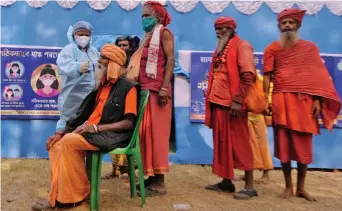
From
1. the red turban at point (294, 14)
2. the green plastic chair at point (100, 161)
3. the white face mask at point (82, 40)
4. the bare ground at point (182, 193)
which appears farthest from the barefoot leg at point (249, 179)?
the white face mask at point (82, 40)

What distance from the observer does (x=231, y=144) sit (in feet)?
13.6

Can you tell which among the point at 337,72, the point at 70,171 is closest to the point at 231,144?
the point at 70,171

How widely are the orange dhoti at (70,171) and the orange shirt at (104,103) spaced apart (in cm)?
30

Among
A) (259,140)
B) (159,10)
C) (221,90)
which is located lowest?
(259,140)

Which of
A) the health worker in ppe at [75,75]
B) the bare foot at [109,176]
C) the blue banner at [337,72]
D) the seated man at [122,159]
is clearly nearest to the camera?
the health worker in ppe at [75,75]

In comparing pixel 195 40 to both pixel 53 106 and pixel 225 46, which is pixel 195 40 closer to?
pixel 225 46

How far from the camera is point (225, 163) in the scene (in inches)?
165

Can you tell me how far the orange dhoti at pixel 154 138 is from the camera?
13.2ft

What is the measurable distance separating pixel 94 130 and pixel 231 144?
4.95 ft

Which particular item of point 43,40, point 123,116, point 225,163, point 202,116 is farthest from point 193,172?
point 43,40

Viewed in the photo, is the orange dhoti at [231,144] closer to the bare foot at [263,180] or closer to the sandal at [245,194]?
the sandal at [245,194]

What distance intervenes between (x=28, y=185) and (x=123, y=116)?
1752 mm

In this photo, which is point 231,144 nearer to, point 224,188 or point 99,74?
point 224,188

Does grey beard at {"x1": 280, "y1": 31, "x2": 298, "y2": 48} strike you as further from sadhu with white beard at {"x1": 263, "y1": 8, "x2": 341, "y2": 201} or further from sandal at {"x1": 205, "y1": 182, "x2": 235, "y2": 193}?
sandal at {"x1": 205, "y1": 182, "x2": 235, "y2": 193}
